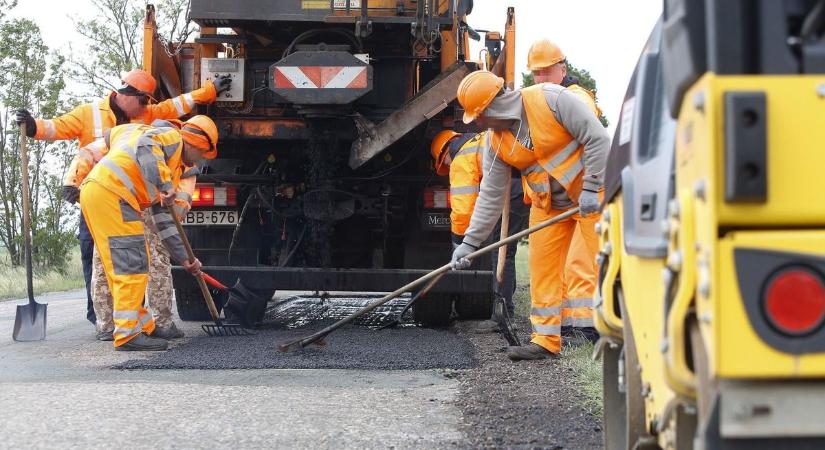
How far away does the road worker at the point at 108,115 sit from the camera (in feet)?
23.4

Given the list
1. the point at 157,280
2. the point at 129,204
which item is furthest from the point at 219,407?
the point at 157,280

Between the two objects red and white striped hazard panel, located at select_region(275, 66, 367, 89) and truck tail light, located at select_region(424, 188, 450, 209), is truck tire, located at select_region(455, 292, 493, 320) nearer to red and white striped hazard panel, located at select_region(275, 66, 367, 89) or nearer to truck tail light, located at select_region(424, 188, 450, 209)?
truck tail light, located at select_region(424, 188, 450, 209)

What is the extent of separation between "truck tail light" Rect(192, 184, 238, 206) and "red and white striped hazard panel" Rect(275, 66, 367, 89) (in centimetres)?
107

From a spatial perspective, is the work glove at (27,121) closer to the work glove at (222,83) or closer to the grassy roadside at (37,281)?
the work glove at (222,83)

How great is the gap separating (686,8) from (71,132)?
21.5ft

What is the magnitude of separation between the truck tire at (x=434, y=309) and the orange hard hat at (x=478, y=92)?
2.38m

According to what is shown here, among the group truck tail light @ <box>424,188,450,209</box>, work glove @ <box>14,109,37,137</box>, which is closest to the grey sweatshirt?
truck tail light @ <box>424,188,450,209</box>

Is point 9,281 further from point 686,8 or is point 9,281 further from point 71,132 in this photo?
point 686,8

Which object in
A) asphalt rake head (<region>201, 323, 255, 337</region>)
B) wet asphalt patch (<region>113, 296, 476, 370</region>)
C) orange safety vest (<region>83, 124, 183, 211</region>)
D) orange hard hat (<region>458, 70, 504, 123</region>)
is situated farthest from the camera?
asphalt rake head (<region>201, 323, 255, 337</region>)

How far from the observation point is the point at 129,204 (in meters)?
6.26

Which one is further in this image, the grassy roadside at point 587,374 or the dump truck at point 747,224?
the grassy roadside at point 587,374

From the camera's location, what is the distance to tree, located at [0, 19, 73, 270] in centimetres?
1444

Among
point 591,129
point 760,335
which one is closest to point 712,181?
point 760,335

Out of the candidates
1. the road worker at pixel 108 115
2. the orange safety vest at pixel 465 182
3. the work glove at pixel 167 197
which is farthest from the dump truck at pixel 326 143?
the work glove at pixel 167 197
